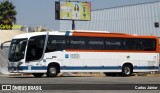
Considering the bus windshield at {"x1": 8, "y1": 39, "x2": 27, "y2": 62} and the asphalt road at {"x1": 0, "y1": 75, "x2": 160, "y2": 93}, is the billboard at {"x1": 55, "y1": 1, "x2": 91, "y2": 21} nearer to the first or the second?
the bus windshield at {"x1": 8, "y1": 39, "x2": 27, "y2": 62}

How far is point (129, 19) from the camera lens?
79.9 meters

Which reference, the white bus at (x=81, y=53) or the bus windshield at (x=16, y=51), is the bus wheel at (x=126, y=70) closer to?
the white bus at (x=81, y=53)

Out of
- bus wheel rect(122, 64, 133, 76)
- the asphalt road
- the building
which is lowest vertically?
bus wheel rect(122, 64, 133, 76)

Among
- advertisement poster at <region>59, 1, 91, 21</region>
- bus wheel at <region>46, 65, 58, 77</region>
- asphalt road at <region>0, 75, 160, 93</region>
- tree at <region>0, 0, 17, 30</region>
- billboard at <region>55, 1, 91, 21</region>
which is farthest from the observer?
tree at <region>0, 0, 17, 30</region>

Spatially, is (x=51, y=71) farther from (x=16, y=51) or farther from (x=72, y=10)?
(x=72, y=10)

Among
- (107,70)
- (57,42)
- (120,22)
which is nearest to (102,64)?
(107,70)

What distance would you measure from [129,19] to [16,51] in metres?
48.0

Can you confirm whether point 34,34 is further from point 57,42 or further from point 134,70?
point 134,70

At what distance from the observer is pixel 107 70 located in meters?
36.3

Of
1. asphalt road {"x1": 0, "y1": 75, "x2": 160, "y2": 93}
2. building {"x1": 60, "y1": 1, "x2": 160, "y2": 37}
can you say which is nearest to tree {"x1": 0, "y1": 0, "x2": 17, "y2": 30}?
building {"x1": 60, "y1": 1, "x2": 160, "y2": 37}

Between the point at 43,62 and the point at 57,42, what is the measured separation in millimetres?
1680

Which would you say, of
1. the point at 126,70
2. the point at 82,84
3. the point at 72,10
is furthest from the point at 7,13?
the point at 82,84

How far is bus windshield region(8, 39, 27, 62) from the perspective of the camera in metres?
33.4

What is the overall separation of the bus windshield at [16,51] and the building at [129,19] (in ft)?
125
